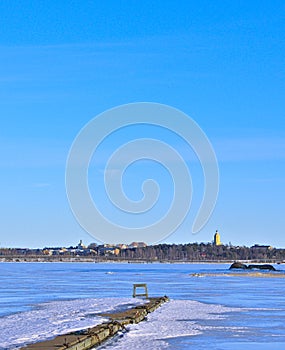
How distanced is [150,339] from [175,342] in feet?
3.67

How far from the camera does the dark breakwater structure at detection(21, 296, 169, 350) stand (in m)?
22.1

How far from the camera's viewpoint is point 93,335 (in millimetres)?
24672

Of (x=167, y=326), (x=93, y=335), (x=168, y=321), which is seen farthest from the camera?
(x=168, y=321)

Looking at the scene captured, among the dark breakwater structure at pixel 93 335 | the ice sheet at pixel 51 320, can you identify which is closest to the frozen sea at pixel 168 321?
the ice sheet at pixel 51 320

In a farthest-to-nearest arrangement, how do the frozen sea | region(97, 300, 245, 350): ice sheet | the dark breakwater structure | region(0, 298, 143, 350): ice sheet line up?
region(0, 298, 143, 350): ice sheet < the frozen sea < region(97, 300, 245, 350): ice sheet < the dark breakwater structure

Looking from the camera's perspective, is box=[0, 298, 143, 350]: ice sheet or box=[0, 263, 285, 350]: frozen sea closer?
box=[0, 263, 285, 350]: frozen sea

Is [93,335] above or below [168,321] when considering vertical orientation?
below

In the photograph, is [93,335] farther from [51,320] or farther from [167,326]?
[51,320]

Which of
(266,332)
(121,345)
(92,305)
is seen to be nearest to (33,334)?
(121,345)

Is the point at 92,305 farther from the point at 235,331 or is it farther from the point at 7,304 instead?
the point at 235,331

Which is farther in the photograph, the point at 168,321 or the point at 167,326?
the point at 168,321

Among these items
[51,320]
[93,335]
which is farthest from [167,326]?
[93,335]

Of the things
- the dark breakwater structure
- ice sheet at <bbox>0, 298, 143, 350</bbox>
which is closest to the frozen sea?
ice sheet at <bbox>0, 298, 143, 350</bbox>

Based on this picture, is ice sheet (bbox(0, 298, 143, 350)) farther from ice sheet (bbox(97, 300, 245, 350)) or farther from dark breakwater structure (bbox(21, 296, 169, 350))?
ice sheet (bbox(97, 300, 245, 350))
